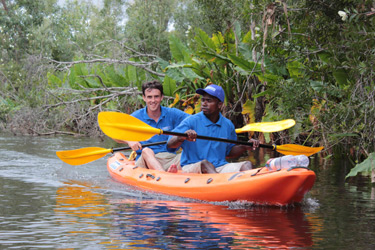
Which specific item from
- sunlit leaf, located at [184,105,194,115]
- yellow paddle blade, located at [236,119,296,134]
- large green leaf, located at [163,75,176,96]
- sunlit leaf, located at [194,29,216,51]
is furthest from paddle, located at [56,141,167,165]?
large green leaf, located at [163,75,176,96]

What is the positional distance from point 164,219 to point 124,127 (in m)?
1.85

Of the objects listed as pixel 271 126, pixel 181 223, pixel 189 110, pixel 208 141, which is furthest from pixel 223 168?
pixel 189 110

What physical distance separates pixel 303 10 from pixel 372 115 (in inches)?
65.9

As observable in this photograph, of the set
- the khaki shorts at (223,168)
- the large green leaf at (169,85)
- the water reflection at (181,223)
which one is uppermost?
the large green leaf at (169,85)

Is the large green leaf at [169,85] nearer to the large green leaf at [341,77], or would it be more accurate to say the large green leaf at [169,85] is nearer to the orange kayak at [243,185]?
the large green leaf at [341,77]

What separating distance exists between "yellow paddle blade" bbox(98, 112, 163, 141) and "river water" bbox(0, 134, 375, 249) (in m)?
0.64

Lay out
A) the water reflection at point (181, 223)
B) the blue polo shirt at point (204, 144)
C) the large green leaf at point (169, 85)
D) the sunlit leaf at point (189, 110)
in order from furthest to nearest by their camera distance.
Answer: the large green leaf at point (169, 85) < the sunlit leaf at point (189, 110) < the blue polo shirt at point (204, 144) < the water reflection at point (181, 223)

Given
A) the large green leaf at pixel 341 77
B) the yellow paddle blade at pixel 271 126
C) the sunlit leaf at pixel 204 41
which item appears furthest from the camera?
the sunlit leaf at pixel 204 41

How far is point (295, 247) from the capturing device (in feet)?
12.6

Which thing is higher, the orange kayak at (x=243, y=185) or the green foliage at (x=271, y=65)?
the green foliage at (x=271, y=65)

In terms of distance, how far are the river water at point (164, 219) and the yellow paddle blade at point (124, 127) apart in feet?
2.10

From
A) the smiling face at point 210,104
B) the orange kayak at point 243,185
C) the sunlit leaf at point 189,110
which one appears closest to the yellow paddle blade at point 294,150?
the smiling face at point 210,104

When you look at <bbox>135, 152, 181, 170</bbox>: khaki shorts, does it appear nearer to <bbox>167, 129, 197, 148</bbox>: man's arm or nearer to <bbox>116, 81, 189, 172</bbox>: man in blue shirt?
<bbox>116, 81, 189, 172</bbox>: man in blue shirt

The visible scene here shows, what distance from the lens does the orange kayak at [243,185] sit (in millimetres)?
5152
